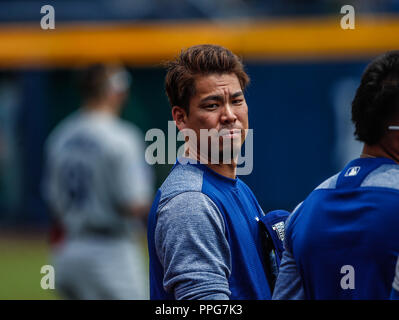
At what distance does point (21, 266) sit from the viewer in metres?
11.1

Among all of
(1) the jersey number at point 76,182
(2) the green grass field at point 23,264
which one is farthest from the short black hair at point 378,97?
(2) the green grass field at point 23,264

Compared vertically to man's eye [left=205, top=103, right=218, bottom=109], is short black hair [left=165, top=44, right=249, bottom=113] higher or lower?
higher

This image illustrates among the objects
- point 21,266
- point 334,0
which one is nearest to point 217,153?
point 21,266

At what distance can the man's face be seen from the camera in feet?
8.71

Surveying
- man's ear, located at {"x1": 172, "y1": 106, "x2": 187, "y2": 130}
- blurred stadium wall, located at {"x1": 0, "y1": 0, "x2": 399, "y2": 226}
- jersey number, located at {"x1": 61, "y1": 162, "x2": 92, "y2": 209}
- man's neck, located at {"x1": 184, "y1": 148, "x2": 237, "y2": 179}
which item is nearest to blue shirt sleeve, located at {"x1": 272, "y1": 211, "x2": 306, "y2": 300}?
man's neck, located at {"x1": 184, "y1": 148, "x2": 237, "y2": 179}

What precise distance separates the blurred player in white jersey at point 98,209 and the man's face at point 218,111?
343cm

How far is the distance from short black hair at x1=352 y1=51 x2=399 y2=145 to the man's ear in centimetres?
63

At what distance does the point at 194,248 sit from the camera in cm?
246

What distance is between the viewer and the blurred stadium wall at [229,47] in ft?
43.2

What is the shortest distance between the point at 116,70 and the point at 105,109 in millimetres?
348

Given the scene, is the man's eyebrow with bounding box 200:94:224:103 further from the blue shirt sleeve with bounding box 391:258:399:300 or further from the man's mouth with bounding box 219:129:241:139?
the blue shirt sleeve with bounding box 391:258:399:300

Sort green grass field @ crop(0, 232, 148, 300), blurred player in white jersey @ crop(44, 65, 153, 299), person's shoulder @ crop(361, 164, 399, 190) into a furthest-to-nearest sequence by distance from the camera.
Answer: green grass field @ crop(0, 232, 148, 300)
blurred player in white jersey @ crop(44, 65, 153, 299)
person's shoulder @ crop(361, 164, 399, 190)

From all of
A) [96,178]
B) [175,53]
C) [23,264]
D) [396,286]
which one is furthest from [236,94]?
[175,53]
